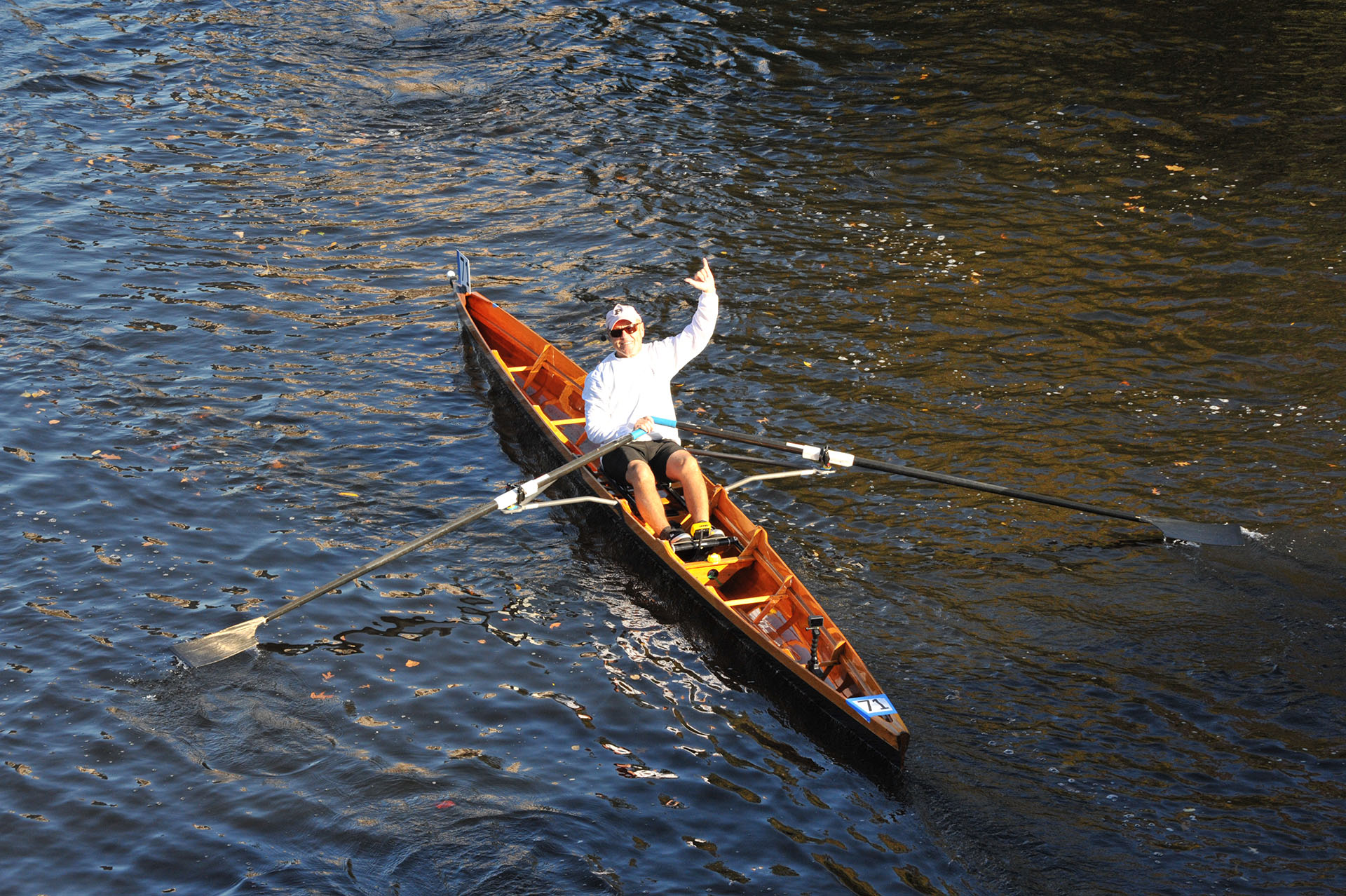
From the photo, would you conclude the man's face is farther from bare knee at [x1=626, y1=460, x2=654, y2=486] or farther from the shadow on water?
the shadow on water

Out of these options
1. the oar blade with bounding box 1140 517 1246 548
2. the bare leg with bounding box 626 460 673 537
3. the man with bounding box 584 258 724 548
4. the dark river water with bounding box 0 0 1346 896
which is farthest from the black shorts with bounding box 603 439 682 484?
the oar blade with bounding box 1140 517 1246 548

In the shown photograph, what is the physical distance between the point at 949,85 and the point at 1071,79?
2.04m

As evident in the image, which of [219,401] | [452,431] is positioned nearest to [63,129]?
[219,401]

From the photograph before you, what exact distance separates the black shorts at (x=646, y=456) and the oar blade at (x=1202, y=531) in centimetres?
423

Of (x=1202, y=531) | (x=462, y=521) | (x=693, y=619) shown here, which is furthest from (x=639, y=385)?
(x=1202, y=531)

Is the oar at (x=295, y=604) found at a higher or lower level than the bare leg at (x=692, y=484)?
lower

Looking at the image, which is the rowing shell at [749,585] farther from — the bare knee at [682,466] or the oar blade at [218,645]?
the oar blade at [218,645]

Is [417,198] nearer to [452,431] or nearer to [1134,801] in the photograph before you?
[452,431]

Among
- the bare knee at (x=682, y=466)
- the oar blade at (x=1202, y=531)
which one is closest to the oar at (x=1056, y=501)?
the oar blade at (x=1202, y=531)

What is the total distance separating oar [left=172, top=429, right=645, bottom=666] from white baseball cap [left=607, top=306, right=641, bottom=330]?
55.2 inches

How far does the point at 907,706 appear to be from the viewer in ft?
26.4

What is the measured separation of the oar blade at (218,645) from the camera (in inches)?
340

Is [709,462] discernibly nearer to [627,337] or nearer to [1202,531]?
[627,337]

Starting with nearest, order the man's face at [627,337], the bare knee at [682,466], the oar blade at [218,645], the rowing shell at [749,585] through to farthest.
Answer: the rowing shell at [749,585], the oar blade at [218,645], the bare knee at [682,466], the man's face at [627,337]
